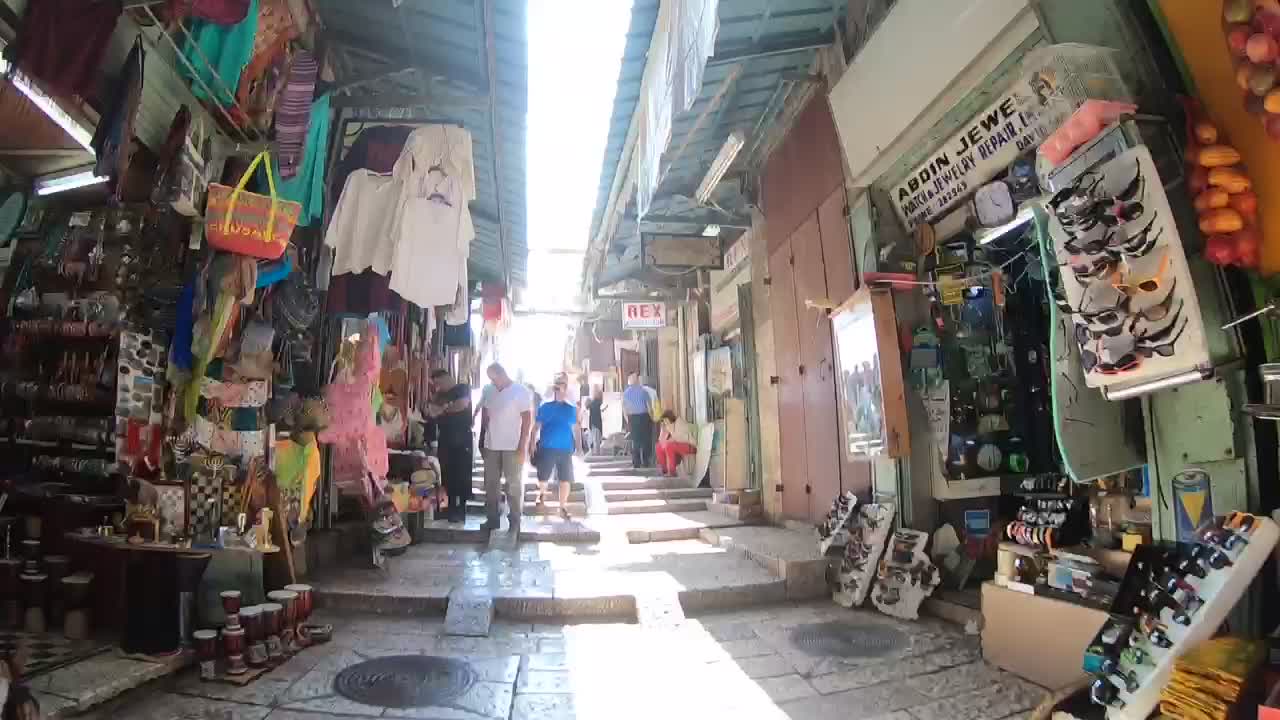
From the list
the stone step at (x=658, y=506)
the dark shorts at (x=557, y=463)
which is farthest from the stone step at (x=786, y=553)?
the dark shorts at (x=557, y=463)

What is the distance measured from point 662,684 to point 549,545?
3.61m

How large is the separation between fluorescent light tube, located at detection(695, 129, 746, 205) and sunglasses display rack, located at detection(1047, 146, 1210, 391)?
4286 mm

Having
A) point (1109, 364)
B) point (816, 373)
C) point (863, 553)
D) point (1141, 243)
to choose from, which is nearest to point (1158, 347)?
point (1109, 364)

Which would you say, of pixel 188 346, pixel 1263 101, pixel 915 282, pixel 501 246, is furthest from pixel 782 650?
pixel 501 246

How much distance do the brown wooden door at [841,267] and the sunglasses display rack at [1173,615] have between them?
2956mm

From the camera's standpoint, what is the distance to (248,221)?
4020 millimetres

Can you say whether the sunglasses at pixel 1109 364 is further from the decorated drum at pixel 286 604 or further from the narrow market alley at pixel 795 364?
the decorated drum at pixel 286 604

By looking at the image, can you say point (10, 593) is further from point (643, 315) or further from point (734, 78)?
point (643, 315)

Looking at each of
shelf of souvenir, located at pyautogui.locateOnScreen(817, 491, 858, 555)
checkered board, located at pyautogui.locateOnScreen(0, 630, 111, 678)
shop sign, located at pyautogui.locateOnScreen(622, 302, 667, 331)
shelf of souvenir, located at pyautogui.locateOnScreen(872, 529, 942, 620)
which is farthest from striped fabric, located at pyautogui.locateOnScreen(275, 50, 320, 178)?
shop sign, located at pyautogui.locateOnScreen(622, 302, 667, 331)

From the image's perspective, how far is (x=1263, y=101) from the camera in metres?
2.27

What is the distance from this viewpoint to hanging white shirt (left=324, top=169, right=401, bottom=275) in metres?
5.11

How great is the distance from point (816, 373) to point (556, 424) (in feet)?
11.0

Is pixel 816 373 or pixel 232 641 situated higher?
pixel 816 373

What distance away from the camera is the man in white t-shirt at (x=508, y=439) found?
7.33 m
